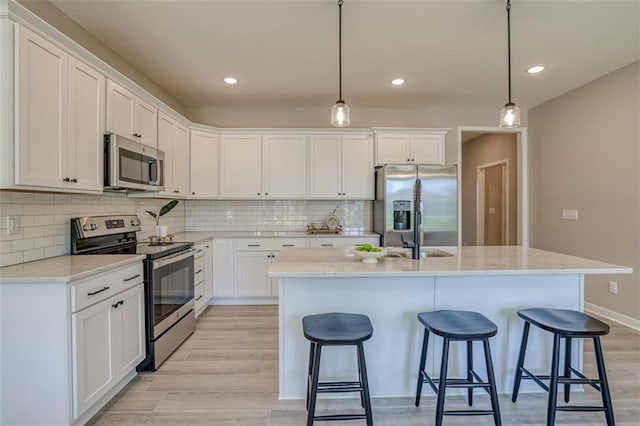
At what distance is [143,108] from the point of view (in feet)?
9.89

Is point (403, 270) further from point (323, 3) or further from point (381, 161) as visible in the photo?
point (381, 161)

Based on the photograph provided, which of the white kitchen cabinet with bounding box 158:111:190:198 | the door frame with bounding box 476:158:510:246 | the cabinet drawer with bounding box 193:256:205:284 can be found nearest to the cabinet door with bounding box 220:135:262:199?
the white kitchen cabinet with bounding box 158:111:190:198

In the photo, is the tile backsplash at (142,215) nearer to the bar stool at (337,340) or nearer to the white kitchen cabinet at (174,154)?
the white kitchen cabinet at (174,154)

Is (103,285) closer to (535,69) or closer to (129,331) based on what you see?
(129,331)

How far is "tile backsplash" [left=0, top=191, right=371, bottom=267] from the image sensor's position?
207 cm

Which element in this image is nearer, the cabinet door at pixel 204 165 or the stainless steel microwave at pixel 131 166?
the stainless steel microwave at pixel 131 166

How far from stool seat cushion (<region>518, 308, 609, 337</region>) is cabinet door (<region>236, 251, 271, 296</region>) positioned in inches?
112

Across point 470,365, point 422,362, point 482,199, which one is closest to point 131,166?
point 422,362

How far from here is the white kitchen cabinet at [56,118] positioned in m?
1.78

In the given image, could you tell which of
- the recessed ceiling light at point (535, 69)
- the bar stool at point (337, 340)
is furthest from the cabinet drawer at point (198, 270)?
the recessed ceiling light at point (535, 69)

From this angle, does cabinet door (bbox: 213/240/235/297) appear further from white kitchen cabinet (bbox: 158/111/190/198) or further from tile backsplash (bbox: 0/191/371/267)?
white kitchen cabinet (bbox: 158/111/190/198)

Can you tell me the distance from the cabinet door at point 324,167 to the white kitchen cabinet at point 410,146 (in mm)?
575

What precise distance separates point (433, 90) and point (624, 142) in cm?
205

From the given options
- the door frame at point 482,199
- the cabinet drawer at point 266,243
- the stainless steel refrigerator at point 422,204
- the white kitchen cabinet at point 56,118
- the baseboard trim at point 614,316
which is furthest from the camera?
the door frame at point 482,199
